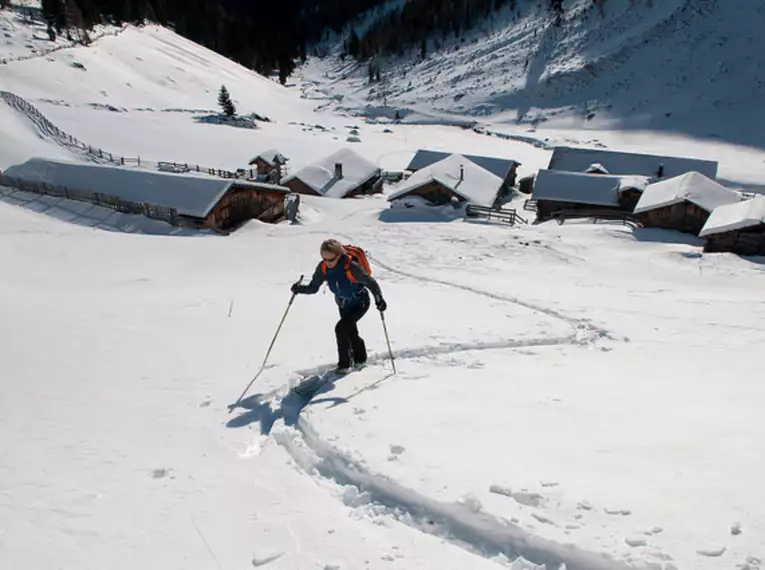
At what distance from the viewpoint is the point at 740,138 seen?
66.4m

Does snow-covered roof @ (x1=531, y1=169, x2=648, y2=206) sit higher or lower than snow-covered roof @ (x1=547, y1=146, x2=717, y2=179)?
lower

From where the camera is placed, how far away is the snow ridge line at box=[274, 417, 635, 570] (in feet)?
12.8

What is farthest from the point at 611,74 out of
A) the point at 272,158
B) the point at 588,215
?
the point at 272,158

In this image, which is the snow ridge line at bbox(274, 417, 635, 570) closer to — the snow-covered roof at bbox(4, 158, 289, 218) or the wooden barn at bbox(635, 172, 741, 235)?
the snow-covered roof at bbox(4, 158, 289, 218)

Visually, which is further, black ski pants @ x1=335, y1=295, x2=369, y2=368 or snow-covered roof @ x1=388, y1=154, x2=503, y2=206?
snow-covered roof @ x1=388, y1=154, x2=503, y2=206

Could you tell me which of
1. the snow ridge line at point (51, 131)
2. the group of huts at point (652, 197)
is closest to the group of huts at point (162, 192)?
the snow ridge line at point (51, 131)

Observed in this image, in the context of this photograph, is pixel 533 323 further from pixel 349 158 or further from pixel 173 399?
pixel 349 158

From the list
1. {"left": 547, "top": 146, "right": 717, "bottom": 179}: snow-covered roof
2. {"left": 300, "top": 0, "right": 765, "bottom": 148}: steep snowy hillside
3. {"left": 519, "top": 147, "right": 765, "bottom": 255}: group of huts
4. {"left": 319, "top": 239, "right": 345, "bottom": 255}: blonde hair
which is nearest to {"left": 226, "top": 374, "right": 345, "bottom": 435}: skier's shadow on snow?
{"left": 319, "top": 239, "right": 345, "bottom": 255}: blonde hair

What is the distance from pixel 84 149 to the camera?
142 feet

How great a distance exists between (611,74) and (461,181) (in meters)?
66.1

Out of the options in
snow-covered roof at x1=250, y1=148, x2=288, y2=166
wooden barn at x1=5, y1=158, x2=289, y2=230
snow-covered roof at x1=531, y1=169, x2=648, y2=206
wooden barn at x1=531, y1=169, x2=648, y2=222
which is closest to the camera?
wooden barn at x1=5, y1=158, x2=289, y2=230

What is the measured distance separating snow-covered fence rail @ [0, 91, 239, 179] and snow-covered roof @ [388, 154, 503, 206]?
15246mm

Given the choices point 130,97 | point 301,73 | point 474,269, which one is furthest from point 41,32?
point 474,269

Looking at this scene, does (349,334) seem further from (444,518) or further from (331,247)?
(444,518)
